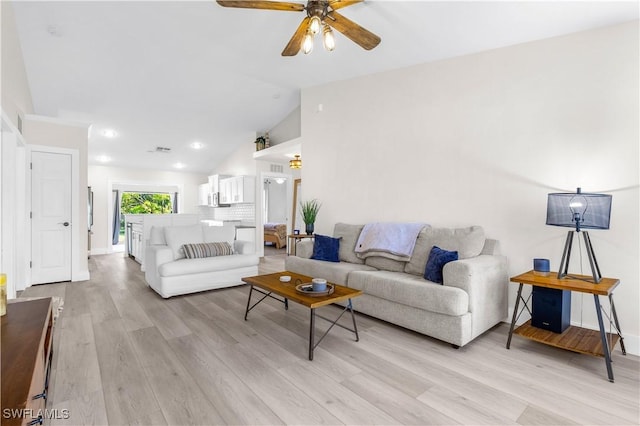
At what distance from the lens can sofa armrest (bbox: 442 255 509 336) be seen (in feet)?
8.52

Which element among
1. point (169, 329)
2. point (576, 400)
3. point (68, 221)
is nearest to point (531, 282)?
point (576, 400)

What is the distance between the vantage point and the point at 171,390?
1.96 m

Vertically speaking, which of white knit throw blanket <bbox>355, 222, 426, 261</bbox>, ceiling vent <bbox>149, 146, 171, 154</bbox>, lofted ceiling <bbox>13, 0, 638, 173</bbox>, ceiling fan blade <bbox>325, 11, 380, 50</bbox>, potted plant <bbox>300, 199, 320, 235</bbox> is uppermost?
lofted ceiling <bbox>13, 0, 638, 173</bbox>

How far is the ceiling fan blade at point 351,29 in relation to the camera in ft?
8.02

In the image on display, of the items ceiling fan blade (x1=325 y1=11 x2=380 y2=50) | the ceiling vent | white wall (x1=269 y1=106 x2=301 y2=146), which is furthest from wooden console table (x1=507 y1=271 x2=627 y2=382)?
the ceiling vent

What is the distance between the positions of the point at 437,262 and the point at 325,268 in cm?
126

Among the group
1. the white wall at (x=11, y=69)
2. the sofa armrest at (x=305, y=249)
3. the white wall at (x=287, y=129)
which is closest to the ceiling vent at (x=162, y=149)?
the white wall at (x=287, y=129)

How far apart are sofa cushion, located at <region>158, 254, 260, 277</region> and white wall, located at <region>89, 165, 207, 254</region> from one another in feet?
17.6

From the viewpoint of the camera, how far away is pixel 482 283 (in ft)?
8.92

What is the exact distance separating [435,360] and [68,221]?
5345mm

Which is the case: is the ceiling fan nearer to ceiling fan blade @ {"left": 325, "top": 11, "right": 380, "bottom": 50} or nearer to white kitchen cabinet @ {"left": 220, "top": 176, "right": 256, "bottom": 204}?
ceiling fan blade @ {"left": 325, "top": 11, "right": 380, "bottom": 50}

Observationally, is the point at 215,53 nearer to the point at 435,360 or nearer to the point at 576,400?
the point at 435,360

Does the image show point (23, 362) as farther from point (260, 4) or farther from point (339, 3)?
point (339, 3)

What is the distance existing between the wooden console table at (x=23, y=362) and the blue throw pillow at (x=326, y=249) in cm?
267
